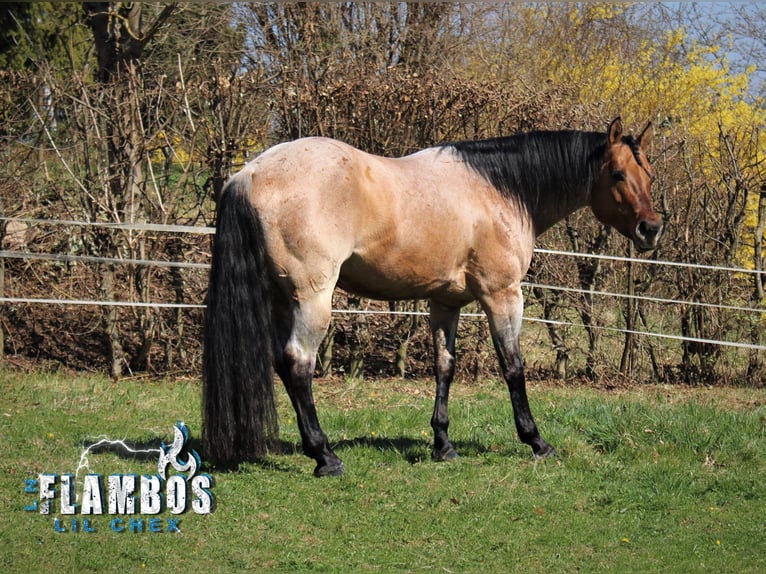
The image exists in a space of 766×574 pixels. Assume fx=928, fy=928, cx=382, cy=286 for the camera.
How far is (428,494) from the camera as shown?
5559 mm

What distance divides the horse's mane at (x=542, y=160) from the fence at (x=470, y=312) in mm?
2665

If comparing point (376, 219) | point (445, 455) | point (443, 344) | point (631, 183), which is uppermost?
point (631, 183)

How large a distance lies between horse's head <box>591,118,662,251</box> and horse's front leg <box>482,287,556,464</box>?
0.98 m

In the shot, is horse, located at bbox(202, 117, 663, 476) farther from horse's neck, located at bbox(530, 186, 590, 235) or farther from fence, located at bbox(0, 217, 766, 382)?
fence, located at bbox(0, 217, 766, 382)

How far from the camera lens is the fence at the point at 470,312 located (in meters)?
8.88

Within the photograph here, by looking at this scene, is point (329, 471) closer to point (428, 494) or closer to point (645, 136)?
point (428, 494)

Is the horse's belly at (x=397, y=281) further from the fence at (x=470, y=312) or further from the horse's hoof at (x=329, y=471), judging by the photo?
the fence at (x=470, y=312)

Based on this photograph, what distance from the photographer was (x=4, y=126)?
353 inches

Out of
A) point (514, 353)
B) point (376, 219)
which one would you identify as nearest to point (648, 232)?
point (514, 353)

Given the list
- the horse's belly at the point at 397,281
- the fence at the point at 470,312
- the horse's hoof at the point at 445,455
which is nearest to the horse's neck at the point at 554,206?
the horse's belly at the point at 397,281

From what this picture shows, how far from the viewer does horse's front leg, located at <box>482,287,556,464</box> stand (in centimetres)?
640

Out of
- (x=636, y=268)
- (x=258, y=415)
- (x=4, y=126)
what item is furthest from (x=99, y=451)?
(x=636, y=268)

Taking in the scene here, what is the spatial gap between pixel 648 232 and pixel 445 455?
2122 mm

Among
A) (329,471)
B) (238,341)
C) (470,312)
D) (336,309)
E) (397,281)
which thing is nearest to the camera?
(238,341)
